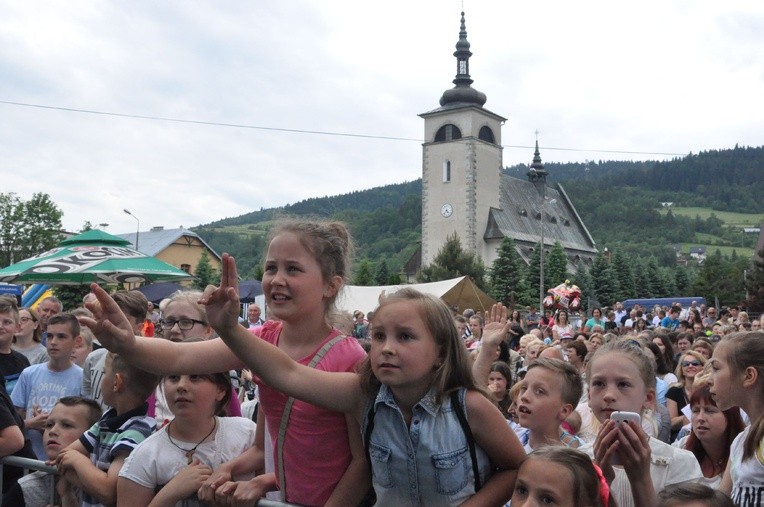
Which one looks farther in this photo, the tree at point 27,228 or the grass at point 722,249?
the grass at point 722,249

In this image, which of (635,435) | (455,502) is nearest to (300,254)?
(455,502)

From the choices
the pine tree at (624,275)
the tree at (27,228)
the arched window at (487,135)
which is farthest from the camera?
the arched window at (487,135)

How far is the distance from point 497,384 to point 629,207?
165532 mm

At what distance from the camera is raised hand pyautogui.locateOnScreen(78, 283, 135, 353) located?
9.40ft

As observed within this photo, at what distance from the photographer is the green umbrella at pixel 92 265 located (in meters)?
12.4

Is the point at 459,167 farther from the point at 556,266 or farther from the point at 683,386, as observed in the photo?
the point at 683,386

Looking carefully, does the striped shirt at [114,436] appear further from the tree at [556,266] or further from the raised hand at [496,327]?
the tree at [556,266]

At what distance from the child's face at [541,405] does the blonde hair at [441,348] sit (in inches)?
48.2

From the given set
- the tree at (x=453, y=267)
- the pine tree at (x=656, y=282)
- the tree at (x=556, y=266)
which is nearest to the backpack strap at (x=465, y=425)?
the tree at (x=453, y=267)

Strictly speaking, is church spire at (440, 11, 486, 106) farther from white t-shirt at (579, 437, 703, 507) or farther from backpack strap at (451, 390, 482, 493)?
backpack strap at (451, 390, 482, 493)

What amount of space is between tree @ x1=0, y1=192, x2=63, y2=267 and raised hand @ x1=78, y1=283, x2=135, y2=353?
53.3 metres

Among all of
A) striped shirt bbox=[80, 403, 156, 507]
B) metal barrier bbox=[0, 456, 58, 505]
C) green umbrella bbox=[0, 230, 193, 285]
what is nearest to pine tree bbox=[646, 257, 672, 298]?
green umbrella bbox=[0, 230, 193, 285]

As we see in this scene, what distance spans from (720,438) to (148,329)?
21.0 ft

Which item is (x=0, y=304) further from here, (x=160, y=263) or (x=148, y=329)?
(x=160, y=263)
